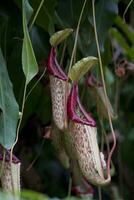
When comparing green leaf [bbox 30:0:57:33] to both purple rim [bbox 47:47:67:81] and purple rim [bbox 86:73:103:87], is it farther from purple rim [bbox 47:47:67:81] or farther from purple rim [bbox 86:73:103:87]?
purple rim [bbox 86:73:103:87]

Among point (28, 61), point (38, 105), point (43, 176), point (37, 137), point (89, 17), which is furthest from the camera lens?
point (43, 176)

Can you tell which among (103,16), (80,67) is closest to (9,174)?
(80,67)

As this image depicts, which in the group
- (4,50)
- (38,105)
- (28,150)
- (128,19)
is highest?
(128,19)

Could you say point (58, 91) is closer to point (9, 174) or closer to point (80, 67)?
point (80, 67)

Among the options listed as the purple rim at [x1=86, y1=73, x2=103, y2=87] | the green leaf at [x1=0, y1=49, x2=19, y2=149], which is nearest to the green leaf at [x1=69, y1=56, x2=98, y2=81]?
the green leaf at [x1=0, y1=49, x2=19, y2=149]

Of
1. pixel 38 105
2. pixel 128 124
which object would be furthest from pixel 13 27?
pixel 128 124

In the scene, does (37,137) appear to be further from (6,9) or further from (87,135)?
(87,135)

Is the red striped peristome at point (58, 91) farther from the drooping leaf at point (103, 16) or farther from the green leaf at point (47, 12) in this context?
the drooping leaf at point (103, 16)

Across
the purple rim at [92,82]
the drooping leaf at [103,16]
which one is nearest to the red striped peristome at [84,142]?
the drooping leaf at [103,16]
